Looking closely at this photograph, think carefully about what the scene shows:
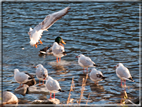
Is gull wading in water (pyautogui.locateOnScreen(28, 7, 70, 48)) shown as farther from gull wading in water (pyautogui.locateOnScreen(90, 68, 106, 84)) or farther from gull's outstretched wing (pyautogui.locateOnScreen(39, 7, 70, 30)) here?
gull wading in water (pyautogui.locateOnScreen(90, 68, 106, 84))

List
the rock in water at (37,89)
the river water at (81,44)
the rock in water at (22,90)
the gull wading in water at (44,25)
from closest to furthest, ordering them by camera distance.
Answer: the rock in water at (22,90)
the rock in water at (37,89)
the river water at (81,44)
the gull wading in water at (44,25)

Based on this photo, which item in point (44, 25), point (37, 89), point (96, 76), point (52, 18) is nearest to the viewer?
point (37, 89)

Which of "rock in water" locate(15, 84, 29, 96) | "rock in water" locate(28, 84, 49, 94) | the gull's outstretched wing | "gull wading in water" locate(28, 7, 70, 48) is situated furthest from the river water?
the gull's outstretched wing

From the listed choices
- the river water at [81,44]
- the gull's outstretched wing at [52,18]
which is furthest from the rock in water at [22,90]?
the gull's outstretched wing at [52,18]

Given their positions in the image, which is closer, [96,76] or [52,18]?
[96,76]

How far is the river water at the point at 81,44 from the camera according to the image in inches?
344

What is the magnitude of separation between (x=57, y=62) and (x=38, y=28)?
234 centimetres

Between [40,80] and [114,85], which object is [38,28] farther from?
[114,85]

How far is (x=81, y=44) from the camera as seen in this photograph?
1423cm

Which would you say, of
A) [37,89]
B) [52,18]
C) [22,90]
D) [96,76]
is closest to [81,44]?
[52,18]

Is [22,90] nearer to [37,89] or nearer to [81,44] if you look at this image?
[37,89]

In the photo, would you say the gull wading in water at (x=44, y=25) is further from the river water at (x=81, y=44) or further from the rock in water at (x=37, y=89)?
the rock in water at (x=37, y=89)

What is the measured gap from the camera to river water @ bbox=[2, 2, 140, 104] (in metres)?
8.74

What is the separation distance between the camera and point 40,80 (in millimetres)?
9586
